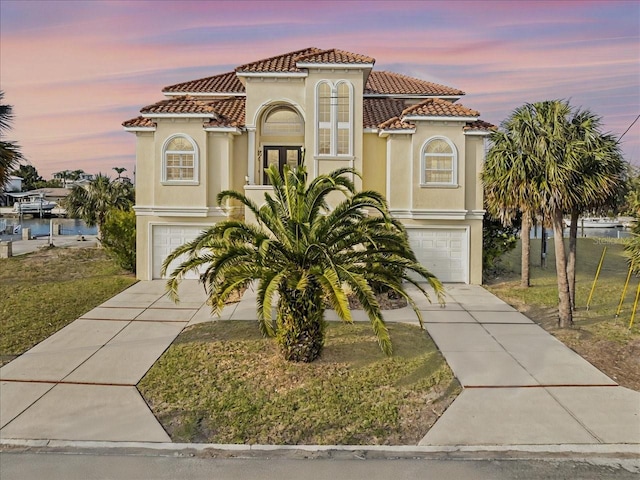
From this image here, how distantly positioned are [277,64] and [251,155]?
12.2 feet

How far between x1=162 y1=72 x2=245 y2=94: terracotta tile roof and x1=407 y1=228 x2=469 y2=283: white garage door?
35.3 feet

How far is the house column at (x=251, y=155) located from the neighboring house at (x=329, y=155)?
4cm

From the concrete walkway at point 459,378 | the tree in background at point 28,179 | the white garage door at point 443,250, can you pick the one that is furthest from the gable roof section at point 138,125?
the tree in background at point 28,179

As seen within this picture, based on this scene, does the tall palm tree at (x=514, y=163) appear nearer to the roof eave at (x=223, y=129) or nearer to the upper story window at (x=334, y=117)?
the upper story window at (x=334, y=117)

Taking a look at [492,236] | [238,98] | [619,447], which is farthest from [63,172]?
[619,447]

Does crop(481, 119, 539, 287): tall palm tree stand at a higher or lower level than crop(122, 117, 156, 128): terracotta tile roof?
lower

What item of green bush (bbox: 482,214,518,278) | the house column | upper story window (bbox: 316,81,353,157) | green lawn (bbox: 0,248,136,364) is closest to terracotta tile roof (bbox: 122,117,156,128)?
the house column

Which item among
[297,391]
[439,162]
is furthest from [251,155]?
[297,391]

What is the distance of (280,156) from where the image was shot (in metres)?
20.7

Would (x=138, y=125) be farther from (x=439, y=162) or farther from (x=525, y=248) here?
(x=525, y=248)

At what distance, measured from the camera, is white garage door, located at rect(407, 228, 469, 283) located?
Answer: 19.0 metres

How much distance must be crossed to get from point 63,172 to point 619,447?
471 feet

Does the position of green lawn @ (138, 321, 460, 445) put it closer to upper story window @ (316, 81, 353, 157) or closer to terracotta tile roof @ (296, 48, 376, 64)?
upper story window @ (316, 81, 353, 157)

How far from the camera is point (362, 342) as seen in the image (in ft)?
36.9
